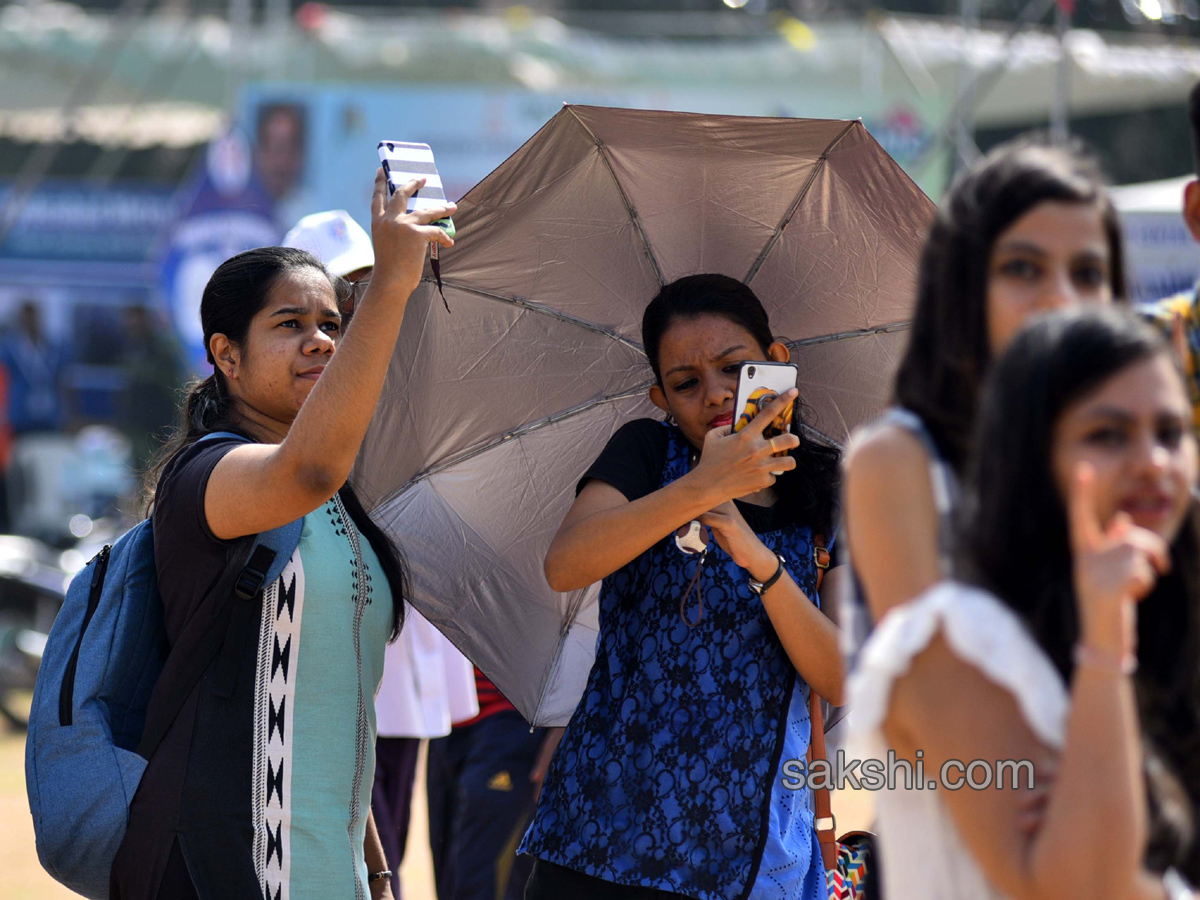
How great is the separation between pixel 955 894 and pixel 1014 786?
0.53 feet

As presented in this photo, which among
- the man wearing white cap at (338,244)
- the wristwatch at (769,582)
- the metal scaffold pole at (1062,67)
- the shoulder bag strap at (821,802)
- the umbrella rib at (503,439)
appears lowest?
the shoulder bag strap at (821,802)

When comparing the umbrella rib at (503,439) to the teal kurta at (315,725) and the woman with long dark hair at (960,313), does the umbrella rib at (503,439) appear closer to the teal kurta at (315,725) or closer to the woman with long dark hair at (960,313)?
the teal kurta at (315,725)

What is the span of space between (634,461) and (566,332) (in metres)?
0.52

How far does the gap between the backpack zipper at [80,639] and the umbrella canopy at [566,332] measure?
0.68 m

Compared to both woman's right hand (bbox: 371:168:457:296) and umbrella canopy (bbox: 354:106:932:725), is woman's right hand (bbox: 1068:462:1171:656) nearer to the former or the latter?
woman's right hand (bbox: 371:168:457:296)

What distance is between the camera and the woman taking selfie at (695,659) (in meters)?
2.42

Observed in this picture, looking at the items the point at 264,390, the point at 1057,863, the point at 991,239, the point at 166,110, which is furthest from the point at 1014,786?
the point at 166,110

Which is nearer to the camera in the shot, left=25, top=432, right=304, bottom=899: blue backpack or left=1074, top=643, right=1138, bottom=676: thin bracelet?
left=1074, top=643, right=1138, bottom=676: thin bracelet

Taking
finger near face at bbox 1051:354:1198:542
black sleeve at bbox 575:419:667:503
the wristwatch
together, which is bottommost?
finger near face at bbox 1051:354:1198:542

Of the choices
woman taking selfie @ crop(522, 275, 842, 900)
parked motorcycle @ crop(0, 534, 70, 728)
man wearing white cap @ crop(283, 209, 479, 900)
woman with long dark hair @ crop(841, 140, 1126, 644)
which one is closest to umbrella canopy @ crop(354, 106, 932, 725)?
woman taking selfie @ crop(522, 275, 842, 900)

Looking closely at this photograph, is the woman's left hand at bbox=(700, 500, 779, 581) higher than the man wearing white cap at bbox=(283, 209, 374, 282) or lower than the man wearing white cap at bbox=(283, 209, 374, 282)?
lower

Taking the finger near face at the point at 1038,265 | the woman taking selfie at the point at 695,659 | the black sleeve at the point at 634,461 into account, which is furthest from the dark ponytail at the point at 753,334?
the finger near face at the point at 1038,265

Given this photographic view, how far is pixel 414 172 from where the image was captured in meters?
2.36

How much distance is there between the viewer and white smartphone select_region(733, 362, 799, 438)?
2486 mm
